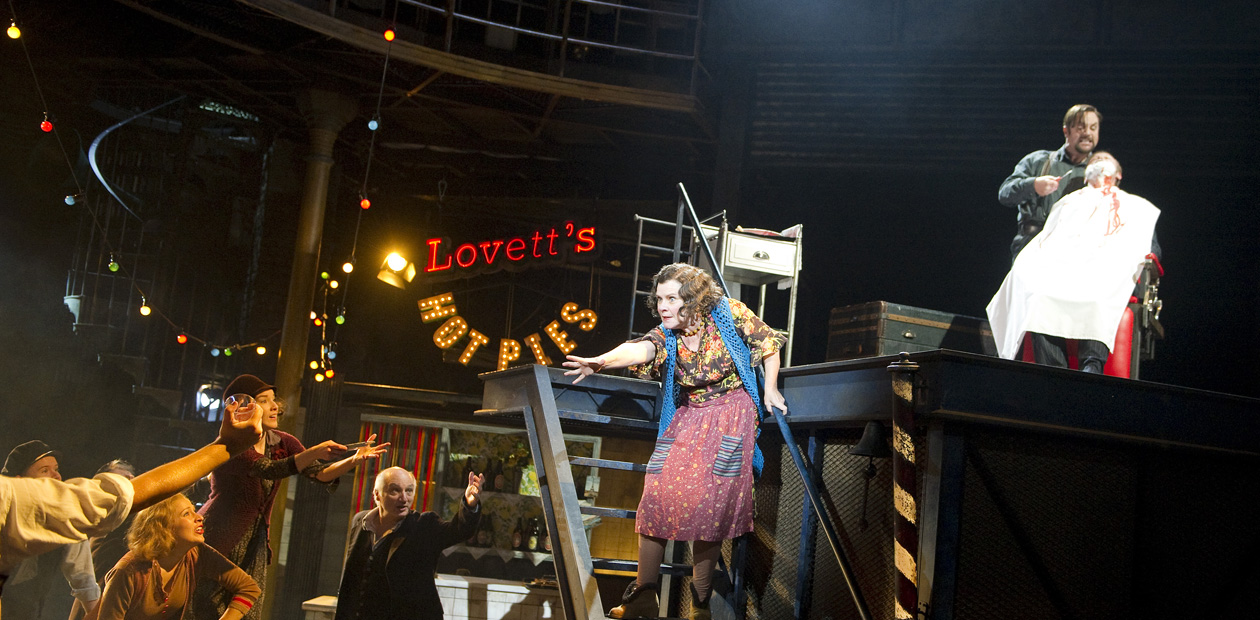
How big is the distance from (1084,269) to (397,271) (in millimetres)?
8432

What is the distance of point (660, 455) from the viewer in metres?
4.59

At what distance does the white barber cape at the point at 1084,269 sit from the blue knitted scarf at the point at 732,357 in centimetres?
162

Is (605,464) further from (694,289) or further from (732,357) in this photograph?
(694,289)

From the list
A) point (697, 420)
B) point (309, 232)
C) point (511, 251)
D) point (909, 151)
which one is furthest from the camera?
point (511, 251)

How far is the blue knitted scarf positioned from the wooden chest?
6.36 feet

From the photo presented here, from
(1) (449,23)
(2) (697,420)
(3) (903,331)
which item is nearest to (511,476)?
(1) (449,23)

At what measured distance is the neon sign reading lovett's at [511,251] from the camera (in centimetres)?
1138

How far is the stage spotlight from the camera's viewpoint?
36.9ft

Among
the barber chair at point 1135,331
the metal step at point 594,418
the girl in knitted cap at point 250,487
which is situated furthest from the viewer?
the metal step at point 594,418

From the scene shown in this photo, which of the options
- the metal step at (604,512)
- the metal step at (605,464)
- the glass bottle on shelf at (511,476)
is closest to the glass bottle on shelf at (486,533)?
the glass bottle on shelf at (511,476)

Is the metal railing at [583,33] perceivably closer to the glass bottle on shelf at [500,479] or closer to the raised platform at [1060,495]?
the glass bottle on shelf at [500,479]

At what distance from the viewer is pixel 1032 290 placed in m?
5.00

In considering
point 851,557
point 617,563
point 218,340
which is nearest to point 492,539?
point 218,340

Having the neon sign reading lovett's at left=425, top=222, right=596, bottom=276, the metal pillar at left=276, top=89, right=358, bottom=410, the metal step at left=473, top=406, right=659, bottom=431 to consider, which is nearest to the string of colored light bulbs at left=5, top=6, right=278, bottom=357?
the metal pillar at left=276, top=89, right=358, bottom=410
